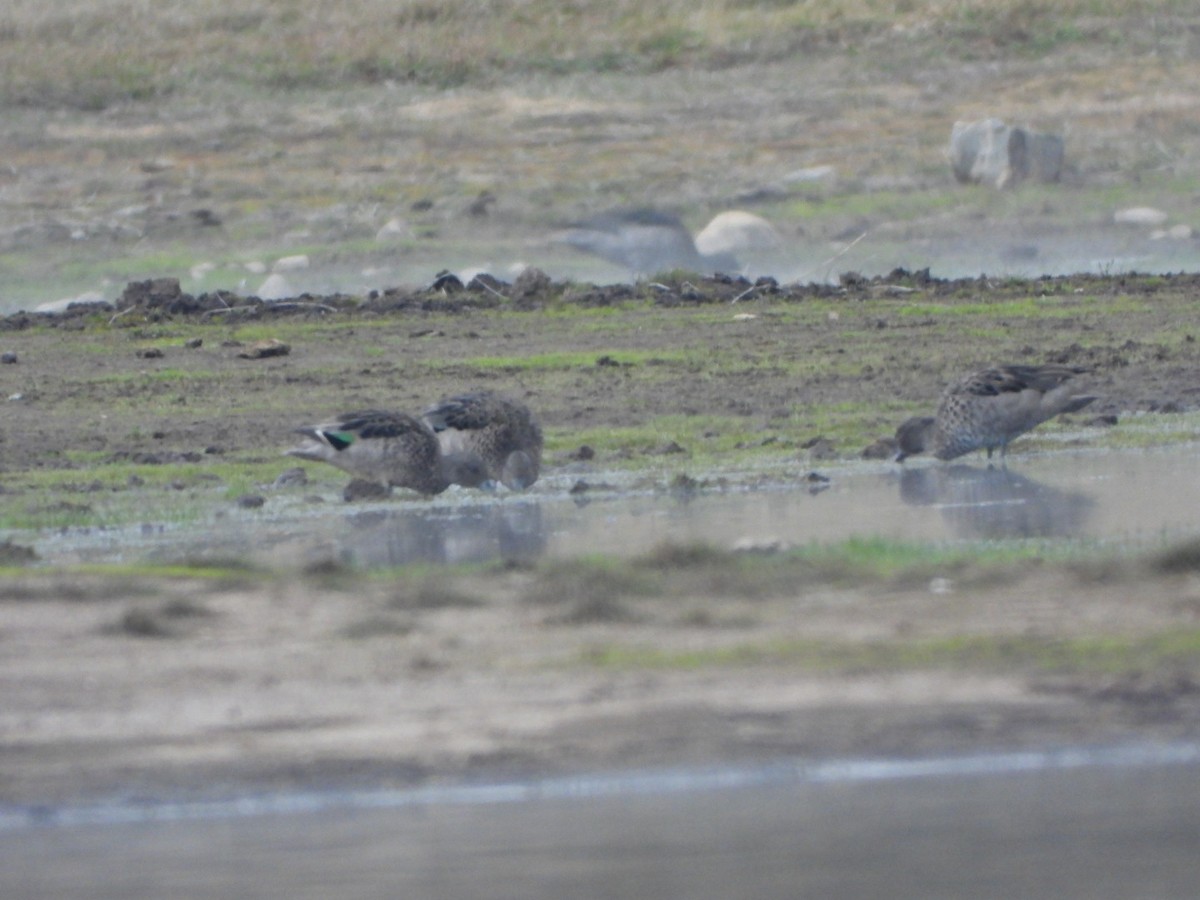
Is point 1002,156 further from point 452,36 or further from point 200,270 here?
point 200,270

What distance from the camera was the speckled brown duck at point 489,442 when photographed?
1079 cm

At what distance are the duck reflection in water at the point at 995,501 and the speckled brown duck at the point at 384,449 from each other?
2123 mm

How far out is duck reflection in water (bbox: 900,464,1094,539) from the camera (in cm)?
909

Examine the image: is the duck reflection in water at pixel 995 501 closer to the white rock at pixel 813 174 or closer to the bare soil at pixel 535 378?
the bare soil at pixel 535 378

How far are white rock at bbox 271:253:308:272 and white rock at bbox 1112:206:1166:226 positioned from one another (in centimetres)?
791

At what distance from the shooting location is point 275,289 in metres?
21.2

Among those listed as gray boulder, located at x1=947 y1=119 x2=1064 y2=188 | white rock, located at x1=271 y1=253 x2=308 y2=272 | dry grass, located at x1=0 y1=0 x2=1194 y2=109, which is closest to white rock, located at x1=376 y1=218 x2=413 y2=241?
white rock, located at x1=271 y1=253 x2=308 y2=272

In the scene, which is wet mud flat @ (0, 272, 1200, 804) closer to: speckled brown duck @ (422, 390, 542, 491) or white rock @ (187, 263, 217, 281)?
speckled brown duck @ (422, 390, 542, 491)

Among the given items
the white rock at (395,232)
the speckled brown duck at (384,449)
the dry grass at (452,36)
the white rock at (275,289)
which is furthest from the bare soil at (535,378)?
the white rock at (275,289)

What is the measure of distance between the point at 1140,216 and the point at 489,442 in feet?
45.1

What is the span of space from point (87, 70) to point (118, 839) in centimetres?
2337

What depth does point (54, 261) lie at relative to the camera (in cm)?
2275

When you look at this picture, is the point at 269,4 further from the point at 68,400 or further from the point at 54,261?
the point at 68,400

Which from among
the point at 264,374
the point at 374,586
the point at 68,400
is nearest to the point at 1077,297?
the point at 264,374
